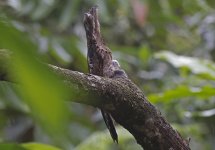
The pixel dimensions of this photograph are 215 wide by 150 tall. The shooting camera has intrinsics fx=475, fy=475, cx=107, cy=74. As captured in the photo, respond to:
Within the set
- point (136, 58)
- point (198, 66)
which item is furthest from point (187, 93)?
point (136, 58)

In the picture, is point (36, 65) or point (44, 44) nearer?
point (36, 65)

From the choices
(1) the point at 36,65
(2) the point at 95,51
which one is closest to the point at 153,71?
(2) the point at 95,51

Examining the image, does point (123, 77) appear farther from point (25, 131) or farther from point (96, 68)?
point (25, 131)

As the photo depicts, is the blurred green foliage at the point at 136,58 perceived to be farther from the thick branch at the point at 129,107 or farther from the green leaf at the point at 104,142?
the thick branch at the point at 129,107

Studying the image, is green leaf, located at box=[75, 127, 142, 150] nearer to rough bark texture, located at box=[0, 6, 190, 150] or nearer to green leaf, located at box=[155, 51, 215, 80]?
green leaf, located at box=[155, 51, 215, 80]

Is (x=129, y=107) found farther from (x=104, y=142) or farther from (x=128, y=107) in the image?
(x=104, y=142)

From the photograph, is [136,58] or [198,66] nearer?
[198,66]

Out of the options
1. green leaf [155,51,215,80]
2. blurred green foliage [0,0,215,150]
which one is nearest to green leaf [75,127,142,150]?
blurred green foliage [0,0,215,150]

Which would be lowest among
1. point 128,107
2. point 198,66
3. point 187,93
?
point 128,107
